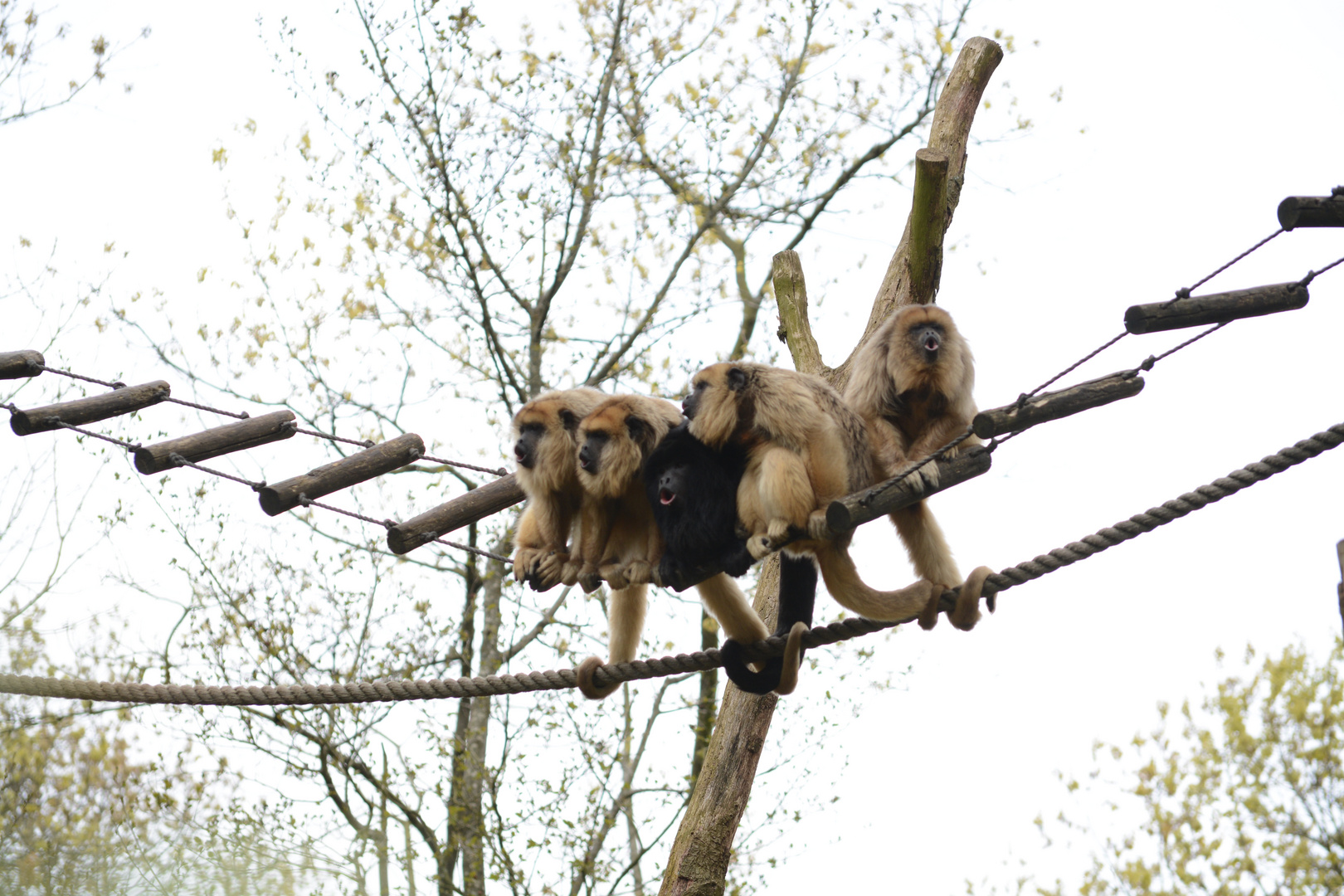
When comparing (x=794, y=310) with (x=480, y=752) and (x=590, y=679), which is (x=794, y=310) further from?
(x=480, y=752)

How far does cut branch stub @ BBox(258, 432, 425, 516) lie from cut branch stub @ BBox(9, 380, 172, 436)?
643mm

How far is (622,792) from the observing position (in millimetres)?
8258

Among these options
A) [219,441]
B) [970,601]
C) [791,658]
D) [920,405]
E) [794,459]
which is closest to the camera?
[970,601]

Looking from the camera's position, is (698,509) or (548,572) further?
(548,572)

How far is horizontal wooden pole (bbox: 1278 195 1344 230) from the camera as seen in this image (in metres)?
2.52

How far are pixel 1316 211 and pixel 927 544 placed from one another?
5.02ft

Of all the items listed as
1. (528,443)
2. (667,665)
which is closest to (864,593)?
(667,665)

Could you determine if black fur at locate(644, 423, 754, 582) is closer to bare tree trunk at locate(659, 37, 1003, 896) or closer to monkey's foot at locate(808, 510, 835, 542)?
monkey's foot at locate(808, 510, 835, 542)

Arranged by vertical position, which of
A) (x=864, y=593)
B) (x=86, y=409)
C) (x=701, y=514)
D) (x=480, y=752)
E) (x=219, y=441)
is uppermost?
(x=480, y=752)

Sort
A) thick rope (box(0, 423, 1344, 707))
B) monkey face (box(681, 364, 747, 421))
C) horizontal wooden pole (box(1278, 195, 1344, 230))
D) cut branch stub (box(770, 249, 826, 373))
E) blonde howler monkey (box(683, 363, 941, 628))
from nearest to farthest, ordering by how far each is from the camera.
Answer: horizontal wooden pole (box(1278, 195, 1344, 230))
thick rope (box(0, 423, 1344, 707))
blonde howler monkey (box(683, 363, 941, 628))
monkey face (box(681, 364, 747, 421))
cut branch stub (box(770, 249, 826, 373))

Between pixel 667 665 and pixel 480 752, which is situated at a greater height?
pixel 480 752

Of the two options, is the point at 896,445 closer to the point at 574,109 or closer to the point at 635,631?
the point at 635,631

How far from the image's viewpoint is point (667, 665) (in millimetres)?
3441

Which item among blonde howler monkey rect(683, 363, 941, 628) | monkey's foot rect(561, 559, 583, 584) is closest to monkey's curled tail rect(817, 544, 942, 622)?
blonde howler monkey rect(683, 363, 941, 628)
